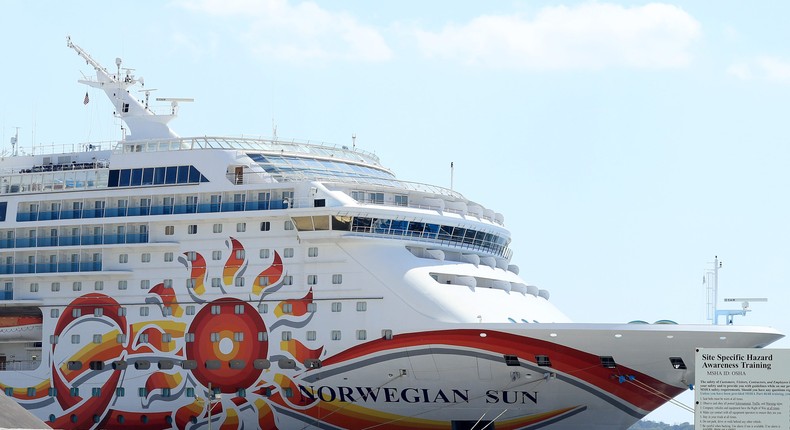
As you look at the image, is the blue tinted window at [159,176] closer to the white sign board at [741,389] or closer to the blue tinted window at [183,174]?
the blue tinted window at [183,174]

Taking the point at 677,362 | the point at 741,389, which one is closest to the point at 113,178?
the point at 677,362

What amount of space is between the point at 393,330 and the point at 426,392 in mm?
1931

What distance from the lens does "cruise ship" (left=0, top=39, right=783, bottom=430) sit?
35250 mm

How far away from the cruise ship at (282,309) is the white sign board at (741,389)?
17.2m

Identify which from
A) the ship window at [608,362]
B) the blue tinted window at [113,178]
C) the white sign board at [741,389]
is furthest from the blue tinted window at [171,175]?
the white sign board at [741,389]

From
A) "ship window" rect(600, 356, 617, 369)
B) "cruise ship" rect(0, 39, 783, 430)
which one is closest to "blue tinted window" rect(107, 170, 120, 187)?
"cruise ship" rect(0, 39, 783, 430)

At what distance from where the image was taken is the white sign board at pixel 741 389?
16625 mm

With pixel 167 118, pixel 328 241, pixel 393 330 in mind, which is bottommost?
pixel 393 330

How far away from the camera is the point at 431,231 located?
127 feet

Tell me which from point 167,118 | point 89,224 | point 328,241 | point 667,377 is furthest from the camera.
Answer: point 167,118

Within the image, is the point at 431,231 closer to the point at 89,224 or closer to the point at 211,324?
the point at 211,324

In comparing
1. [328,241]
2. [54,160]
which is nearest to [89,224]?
[54,160]

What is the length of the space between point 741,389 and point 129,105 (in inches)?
1258

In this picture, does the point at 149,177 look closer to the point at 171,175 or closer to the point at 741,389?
the point at 171,175
